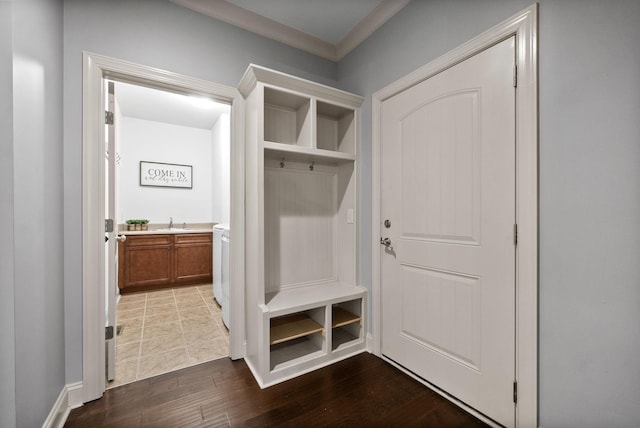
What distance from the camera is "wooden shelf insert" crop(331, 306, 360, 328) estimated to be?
2098 mm

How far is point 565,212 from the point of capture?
45.2 inches

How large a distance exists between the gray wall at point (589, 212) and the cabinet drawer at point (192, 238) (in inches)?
167

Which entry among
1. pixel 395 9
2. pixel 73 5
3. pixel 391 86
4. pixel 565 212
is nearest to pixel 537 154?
pixel 565 212

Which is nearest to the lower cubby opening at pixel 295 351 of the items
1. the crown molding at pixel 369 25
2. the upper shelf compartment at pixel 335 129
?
the upper shelf compartment at pixel 335 129

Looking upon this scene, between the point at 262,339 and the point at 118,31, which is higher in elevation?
the point at 118,31

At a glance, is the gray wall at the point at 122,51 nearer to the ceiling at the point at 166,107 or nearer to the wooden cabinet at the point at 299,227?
the wooden cabinet at the point at 299,227

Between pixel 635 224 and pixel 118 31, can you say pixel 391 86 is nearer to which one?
pixel 635 224

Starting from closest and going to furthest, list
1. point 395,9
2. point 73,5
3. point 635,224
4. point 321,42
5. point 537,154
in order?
1. point 635,224
2. point 537,154
3. point 73,5
4. point 395,9
5. point 321,42

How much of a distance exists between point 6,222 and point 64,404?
3.86ft

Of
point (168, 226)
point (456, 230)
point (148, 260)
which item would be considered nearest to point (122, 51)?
point (456, 230)

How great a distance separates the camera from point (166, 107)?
3.95 m

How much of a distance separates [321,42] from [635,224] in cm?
243

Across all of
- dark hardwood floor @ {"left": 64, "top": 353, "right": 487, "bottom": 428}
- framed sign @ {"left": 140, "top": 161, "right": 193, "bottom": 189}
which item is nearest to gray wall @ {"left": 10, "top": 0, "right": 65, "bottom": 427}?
dark hardwood floor @ {"left": 64, "top": 353, "right": 487, "bottom": 428}

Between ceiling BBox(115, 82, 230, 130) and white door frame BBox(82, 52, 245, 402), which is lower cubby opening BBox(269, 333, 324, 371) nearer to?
white door frame BBox(82, 52, 245, 402)
